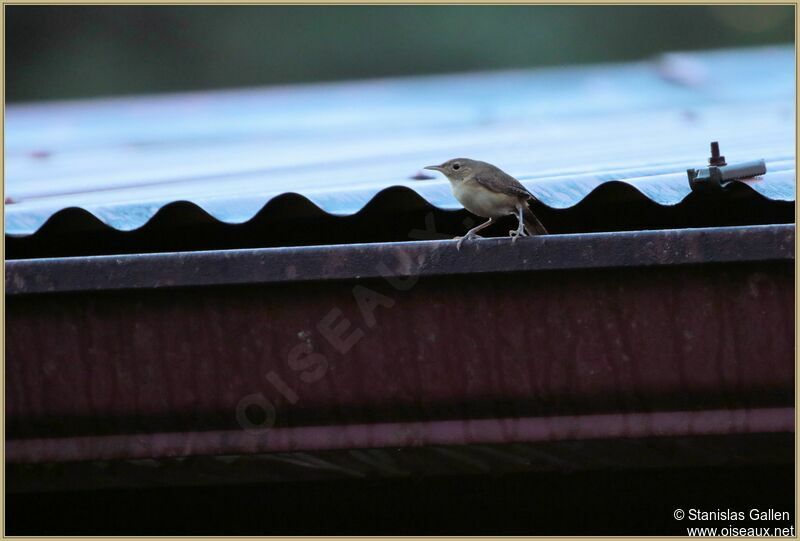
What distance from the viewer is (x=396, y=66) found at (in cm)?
2242

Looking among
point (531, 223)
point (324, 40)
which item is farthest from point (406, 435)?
point (324, 40)

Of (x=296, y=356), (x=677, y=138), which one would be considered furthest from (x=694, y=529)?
(x=677, y=138)

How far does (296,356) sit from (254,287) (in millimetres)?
247

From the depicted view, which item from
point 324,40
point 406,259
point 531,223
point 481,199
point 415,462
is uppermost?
point 324,40

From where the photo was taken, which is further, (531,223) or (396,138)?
→ (396,138)

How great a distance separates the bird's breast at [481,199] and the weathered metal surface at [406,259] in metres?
0.87

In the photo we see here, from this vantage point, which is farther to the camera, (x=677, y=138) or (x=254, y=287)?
(x=677, y=138)

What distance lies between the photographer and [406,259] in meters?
3.08

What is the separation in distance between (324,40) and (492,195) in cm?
1885

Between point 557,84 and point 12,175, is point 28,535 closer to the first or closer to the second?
point 12,175

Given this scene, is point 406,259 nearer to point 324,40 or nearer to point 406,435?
point 406,435

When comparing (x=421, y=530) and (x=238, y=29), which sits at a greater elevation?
(x=238, y=29)

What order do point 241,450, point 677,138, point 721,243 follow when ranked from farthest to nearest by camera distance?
point 677,138
point 241,450
point 721,243

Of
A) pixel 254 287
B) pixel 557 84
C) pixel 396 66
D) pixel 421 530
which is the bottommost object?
pixel 421 530
